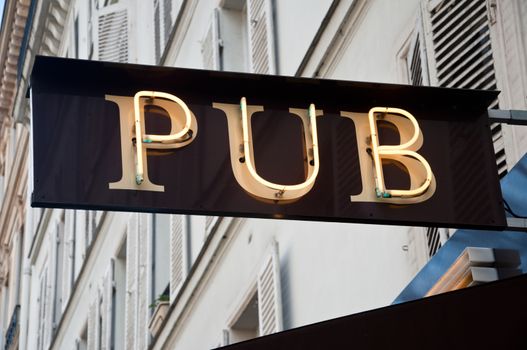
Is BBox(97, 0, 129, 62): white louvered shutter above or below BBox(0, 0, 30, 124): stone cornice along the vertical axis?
below

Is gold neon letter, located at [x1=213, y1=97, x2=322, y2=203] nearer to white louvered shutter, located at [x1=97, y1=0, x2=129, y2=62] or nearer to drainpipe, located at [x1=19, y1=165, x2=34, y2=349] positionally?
white louvered shutter, located at [x1=97, y1=0, x2=129, y2=62]

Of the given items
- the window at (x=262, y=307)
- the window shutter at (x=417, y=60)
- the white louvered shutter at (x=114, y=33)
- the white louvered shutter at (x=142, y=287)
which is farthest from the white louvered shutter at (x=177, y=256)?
the window shutter at (x=417, y=60)

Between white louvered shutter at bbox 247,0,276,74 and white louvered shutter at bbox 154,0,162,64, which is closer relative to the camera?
white louvered shutter at bbox 247,0,276,74

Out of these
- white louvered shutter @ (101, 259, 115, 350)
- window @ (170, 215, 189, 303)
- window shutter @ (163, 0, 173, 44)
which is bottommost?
window @ (170, 215, 189, 303)

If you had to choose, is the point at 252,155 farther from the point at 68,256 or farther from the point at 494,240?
the point at 68,256

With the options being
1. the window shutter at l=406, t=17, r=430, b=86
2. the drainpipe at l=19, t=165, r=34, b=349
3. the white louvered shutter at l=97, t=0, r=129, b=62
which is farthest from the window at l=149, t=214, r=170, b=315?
the drainpipe at l=19, t=165, r=34, b=349

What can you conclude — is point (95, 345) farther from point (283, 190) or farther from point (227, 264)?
point (283, 190)

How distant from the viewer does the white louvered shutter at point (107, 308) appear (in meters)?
19.7

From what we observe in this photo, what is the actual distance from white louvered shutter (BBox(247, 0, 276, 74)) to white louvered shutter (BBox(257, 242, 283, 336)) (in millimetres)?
1761

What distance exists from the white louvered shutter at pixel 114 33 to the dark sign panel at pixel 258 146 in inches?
632

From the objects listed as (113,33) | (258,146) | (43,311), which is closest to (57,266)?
(43,311)

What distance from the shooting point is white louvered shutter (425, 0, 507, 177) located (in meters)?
8.55

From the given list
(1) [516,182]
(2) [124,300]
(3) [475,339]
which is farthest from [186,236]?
(3) [475,339]

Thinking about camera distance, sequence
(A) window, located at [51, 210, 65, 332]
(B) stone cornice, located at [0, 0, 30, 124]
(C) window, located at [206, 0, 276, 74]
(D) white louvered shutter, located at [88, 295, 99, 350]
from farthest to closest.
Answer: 1. (B) stone cornice, located at [0, 0, 30, 124]
2. (A) window, located at [51, 210, 65, 332]
3. (D) white louvered shutter, located at [88, 295, 99, 350]
4. (C) window, located at [206, 0, 276, 74]
